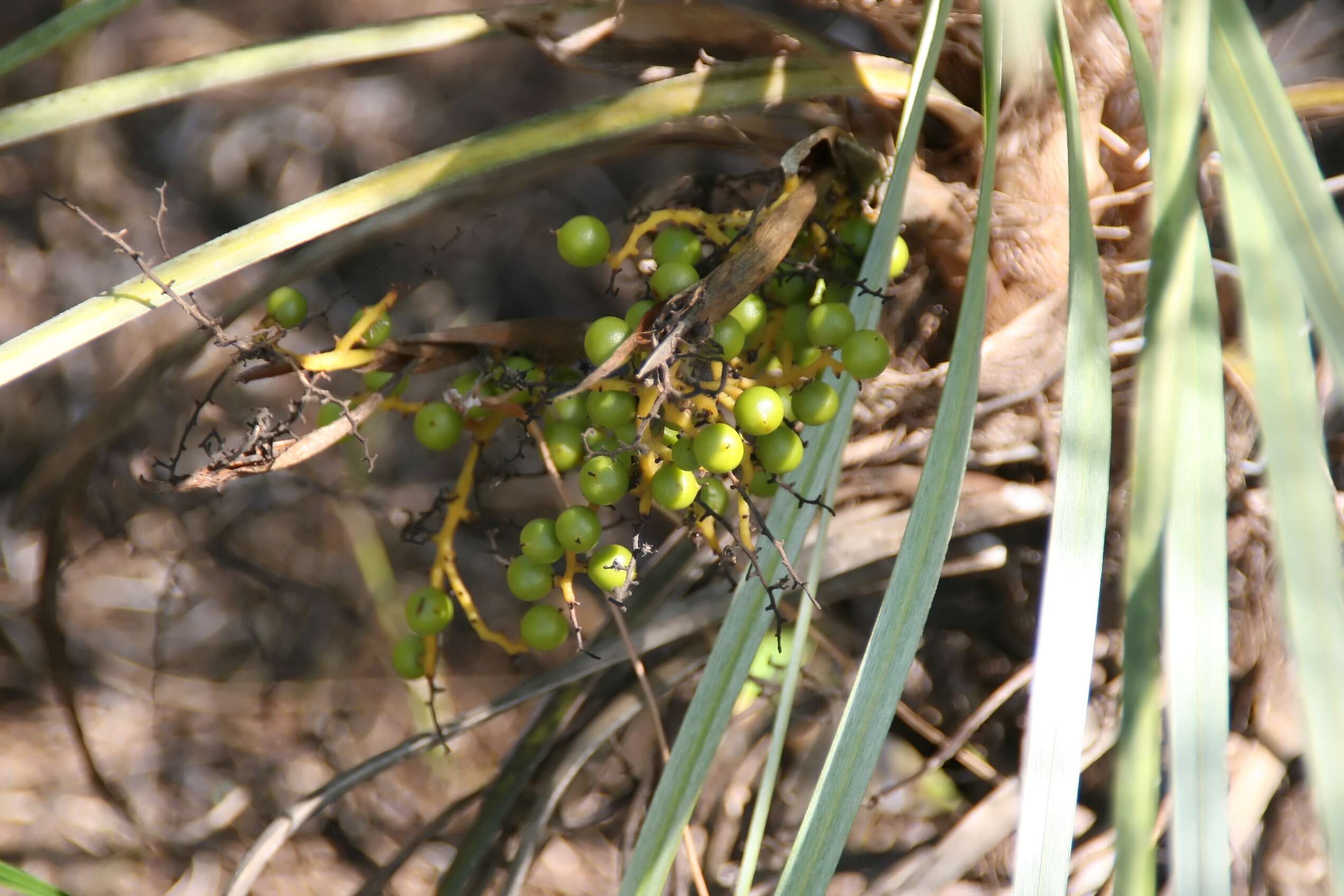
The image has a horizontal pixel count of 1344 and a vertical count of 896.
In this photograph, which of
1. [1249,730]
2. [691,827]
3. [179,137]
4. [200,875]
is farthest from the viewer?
[179,137]

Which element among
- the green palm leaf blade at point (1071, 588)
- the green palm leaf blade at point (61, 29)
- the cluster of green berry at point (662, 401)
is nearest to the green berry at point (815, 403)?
the cluster of green berry at point (662, 401)

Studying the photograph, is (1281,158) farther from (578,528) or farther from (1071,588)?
(578,528)

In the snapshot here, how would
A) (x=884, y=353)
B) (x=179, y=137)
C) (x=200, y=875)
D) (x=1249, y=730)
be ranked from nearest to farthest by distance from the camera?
(x=884, y=353) → (x=1249, y=730) → (x=200, y=875) → (x=179, y=137)

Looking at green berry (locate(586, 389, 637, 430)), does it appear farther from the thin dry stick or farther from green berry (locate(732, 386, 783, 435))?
the thin dry stick

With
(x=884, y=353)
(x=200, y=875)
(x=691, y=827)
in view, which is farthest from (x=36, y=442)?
(x=884, y=353)

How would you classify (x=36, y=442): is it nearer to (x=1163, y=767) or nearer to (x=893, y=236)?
(x=893, y=236)

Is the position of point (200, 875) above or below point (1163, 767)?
below

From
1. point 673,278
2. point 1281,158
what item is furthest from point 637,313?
point 1281,158
